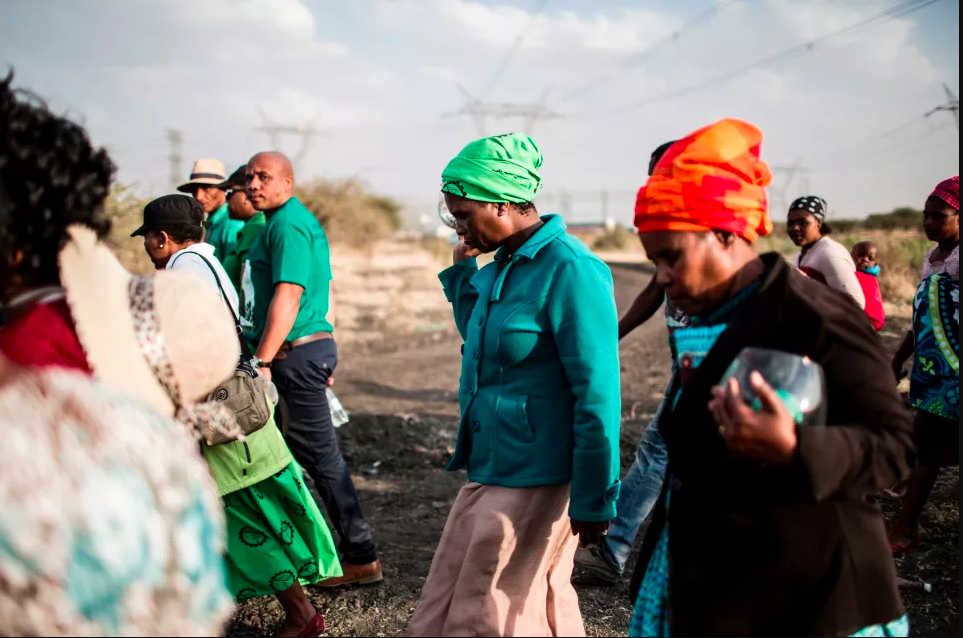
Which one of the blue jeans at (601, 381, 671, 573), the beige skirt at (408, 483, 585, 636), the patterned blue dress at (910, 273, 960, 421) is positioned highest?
the patterned blue dress at (910, 273, 960, 421)

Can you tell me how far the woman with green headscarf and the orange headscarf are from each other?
2.41 ft

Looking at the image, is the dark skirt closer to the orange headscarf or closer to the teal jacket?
the teal jacket

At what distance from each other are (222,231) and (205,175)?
0.70 meters

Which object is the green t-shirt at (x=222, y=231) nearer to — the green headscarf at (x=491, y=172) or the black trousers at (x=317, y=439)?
the black trousers at (x=317, y=439)

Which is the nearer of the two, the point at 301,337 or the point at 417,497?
the point at 301,337

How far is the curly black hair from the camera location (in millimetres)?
1799

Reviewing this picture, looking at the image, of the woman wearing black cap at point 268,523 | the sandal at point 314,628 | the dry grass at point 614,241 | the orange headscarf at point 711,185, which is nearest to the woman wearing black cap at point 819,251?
the orange headscarf at point 711,185

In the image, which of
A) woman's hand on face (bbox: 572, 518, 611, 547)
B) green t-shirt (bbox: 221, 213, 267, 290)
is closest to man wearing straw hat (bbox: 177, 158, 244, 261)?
green t-shirt (bbox: 221, 213, 267, 290)

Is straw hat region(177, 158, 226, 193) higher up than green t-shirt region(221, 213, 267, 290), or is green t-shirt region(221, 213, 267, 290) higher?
straw hat region(177, 158, 226, 193)

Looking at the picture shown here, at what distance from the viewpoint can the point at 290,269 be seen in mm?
4539

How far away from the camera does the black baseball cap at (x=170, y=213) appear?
413 centimetres

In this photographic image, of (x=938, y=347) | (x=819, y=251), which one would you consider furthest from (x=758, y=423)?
(x=819, y=251)

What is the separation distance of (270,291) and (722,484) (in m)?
3.30

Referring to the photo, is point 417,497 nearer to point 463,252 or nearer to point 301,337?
point 301,337
